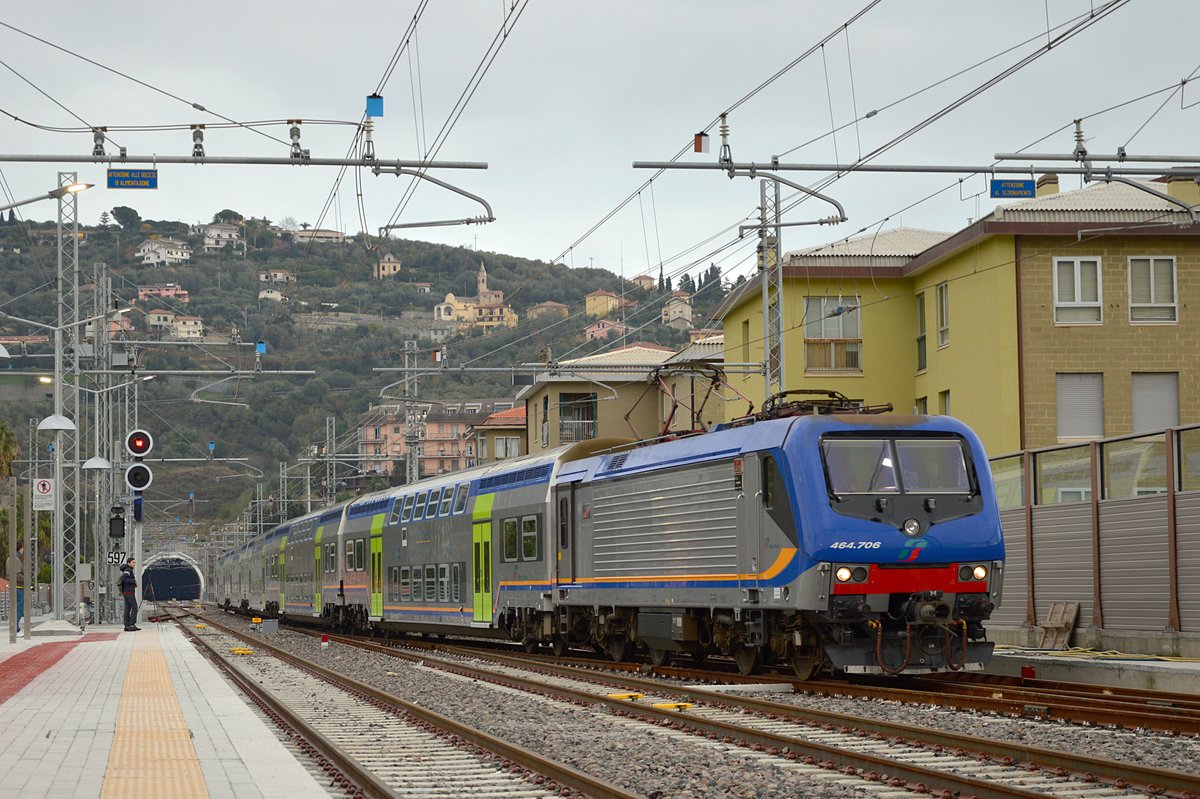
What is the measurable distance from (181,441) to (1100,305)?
82.5m

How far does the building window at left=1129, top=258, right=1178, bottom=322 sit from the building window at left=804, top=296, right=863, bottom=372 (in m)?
9.19

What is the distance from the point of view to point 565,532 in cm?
2488

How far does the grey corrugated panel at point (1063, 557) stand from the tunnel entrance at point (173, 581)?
14642 cm

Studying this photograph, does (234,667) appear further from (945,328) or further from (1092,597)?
(945,328)

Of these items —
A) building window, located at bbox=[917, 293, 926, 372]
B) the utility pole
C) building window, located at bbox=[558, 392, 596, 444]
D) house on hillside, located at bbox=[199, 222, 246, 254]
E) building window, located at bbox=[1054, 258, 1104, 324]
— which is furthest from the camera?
house on hillside, located at bbox=[199, 222, 246, 254]

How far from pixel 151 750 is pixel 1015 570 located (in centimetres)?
1538

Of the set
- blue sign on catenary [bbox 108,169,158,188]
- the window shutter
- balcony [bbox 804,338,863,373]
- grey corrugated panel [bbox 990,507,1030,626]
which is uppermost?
blue sign on catenary [bbox 108,169,158,188]

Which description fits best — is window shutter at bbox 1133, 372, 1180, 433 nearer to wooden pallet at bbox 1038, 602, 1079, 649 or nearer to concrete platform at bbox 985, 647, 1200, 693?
wooden pallet at bbox 1038, 602, 1079, 649

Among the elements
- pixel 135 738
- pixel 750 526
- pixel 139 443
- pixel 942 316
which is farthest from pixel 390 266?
pixel 135 738

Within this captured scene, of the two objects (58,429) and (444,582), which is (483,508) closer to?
(444,582)

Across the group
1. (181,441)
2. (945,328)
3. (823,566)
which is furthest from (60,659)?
(181,441)

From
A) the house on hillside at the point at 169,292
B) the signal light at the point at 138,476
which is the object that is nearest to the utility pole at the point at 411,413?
the signal light at the point at 138,476

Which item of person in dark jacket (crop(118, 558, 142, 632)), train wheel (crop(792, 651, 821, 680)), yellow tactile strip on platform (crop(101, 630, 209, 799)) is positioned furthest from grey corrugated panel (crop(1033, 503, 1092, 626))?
person in dark jacket (crop(118, 558, 142, 632))

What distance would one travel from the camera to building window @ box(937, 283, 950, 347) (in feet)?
138
